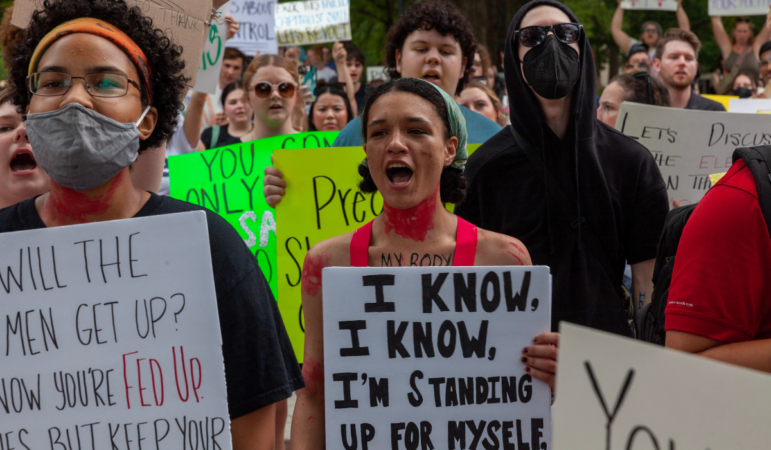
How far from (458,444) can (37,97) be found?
1.40 m

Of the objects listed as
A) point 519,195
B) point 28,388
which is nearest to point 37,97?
point 28,388

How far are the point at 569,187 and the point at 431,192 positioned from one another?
0.77m

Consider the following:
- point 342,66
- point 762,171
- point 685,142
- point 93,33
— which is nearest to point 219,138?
point 342,66

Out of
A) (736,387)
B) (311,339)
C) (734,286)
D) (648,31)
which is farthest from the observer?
(648,31)

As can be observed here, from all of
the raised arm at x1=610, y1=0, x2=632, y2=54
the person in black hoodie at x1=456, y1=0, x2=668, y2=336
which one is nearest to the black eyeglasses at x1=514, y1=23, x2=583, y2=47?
the person in black hoodie at x1=456, y1=0, x2=668, y2=336

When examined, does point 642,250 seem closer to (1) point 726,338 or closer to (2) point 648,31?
(1) point 726,338

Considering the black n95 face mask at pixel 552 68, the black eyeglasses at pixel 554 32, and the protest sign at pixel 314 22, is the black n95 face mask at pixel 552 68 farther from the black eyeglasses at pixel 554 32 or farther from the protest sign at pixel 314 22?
the protest sign at pixel 314 22

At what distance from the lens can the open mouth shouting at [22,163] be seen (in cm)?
264

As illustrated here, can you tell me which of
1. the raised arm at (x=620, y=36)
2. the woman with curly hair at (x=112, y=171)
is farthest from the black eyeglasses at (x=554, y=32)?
the raised arm at (x=620, y=36)

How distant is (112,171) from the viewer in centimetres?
189

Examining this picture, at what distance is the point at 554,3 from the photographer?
295 centimetres

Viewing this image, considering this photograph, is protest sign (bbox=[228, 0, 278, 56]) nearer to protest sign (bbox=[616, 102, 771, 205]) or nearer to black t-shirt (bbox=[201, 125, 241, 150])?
black t-shirt (bbox=[201, 125, 241, 150])

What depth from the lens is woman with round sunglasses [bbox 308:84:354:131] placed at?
20.9ft

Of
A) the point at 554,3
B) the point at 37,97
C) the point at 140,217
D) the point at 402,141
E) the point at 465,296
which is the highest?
the point at 554,3
